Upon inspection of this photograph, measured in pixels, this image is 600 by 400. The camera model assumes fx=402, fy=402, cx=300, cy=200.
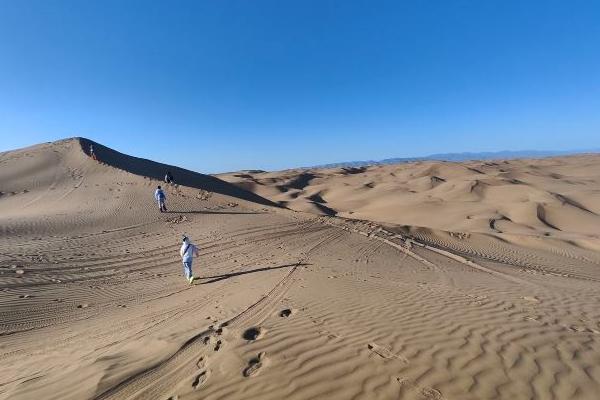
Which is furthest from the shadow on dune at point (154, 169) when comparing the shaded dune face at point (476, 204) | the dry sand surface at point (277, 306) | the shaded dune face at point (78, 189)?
the dry sand surface at point (277, 306)

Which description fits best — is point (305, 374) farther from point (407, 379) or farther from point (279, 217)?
point (279, 217)

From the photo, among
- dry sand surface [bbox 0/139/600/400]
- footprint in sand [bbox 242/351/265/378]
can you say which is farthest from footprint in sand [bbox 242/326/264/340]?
footprint in sand [bbox 242/351/265/378]

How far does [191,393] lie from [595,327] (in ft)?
20.5

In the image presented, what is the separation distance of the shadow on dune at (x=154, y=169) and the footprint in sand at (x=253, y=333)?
2342 cm

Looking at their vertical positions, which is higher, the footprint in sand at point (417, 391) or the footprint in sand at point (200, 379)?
the footprint in sand at point (200, 379)

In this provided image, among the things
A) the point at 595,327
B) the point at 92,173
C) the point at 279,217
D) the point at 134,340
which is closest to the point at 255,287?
the point at 134,340

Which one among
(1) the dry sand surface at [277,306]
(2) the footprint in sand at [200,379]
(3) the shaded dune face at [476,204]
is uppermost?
(2) the footprint in sand at [200,379]

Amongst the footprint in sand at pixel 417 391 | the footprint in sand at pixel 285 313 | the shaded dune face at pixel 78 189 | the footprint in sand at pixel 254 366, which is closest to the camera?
the footprint in sand at pixel 417 391

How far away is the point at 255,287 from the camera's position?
916 cm

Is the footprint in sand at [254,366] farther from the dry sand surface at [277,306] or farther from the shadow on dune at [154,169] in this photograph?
the shadow on dune at [154,169]

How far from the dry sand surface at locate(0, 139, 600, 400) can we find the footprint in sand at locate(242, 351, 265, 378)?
2cm

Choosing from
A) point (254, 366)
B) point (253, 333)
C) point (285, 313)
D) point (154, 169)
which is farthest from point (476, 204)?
point (254, 366)

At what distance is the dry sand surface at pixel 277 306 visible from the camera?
14.9ft

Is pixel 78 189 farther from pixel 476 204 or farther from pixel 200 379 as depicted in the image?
pixel 476 204
